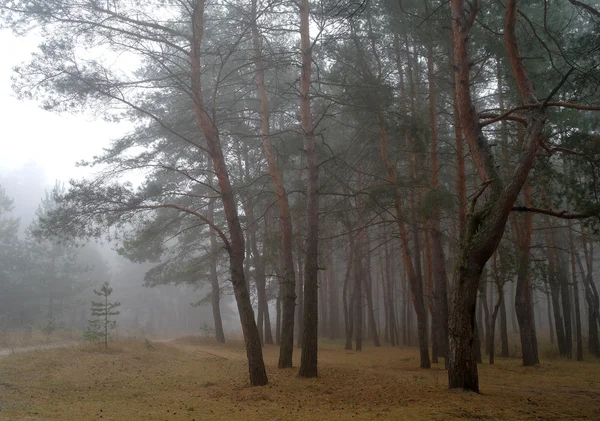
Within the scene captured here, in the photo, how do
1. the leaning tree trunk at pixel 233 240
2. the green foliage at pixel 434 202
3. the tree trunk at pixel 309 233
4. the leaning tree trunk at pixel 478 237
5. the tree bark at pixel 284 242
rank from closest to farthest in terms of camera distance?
1. the leaning tree trunk at pixel 478 237
2. the leaning tree trunk at pixel 233 240
3. the tree trunk at pixel 309 233
4. the green foliage at pixel 434 202
5. the tree bark at pixel 284 242

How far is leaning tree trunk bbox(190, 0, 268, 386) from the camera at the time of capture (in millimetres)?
9773

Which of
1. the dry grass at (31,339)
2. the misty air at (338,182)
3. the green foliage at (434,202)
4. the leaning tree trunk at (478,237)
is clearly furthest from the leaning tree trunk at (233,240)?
the dry grass at (31,339)

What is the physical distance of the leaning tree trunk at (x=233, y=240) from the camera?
385 inches

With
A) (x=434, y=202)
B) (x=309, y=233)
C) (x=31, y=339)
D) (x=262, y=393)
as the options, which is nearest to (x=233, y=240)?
(x=309, y=233)

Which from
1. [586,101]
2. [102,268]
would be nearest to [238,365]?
[586,101]

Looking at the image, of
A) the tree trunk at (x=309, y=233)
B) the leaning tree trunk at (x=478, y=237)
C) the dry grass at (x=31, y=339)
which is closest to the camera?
the leaning tree trunk at (x=478, y=237)

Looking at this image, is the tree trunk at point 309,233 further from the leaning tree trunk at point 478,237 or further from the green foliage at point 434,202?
the leaning tree trunk at point 478,237

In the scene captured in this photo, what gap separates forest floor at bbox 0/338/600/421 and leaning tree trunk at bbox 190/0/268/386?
603mm

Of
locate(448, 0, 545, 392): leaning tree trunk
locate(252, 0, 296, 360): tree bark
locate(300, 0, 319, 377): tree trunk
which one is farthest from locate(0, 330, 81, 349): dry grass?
locate(448, 0, 545, 392): leaning tree trunk

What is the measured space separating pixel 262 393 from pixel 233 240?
3111mm

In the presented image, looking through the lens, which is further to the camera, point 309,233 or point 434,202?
point 434,202

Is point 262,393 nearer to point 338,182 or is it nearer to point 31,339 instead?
point 338,182

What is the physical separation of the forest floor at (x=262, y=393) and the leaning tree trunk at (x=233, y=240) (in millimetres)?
603

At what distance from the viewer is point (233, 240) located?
10.1 metres
